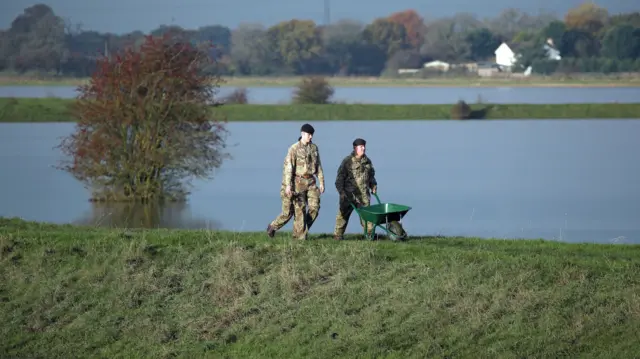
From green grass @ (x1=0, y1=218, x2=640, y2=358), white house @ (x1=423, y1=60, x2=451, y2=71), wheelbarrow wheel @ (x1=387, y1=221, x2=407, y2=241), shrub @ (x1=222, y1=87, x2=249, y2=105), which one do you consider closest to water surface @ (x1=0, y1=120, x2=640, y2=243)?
wheelbarrow wheel @ (x1=387, y1=221, x2=407, y2=241)

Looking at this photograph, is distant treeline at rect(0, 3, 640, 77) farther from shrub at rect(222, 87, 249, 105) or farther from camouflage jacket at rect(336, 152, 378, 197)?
camouflage jacket at rect(336, 152, 378, 197)

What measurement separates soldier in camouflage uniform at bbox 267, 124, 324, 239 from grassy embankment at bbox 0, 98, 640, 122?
1941 inches

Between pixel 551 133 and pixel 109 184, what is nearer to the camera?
pixel 109 184

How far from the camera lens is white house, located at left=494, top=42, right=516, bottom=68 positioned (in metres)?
128

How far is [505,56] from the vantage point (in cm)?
13112

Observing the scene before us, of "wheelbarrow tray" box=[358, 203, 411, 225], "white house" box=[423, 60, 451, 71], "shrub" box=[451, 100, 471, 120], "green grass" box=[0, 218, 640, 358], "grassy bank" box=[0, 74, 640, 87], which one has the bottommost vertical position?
"grassy bank" box=[0, 74, 640, 87]

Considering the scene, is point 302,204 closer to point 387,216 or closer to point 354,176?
point 354,176

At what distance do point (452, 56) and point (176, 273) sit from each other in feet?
382

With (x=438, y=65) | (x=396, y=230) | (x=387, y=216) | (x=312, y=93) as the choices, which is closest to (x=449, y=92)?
(x=438, y=65)

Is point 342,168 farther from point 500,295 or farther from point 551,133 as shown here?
point 551,133

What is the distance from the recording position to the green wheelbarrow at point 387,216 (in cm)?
1753

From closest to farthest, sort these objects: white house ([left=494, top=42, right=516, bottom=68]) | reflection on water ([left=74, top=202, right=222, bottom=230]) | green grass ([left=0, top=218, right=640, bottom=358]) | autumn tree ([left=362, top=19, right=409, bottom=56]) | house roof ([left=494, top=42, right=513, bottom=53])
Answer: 1. green grass ([left=0, top=218, right=640, bottom=358])
2. reflection on water ([left=74, top=202, right=222, bottom=230])
3. white house ([left=494, top=42, right=516, bottom=68])
4. house roof ([left=494, top=42, right=513, bottom=53])
5. autumn tree ([left=362, top=19, right=409, bottom=56])

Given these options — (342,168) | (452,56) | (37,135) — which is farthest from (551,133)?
(452,56)

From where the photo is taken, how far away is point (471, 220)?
2898cm
